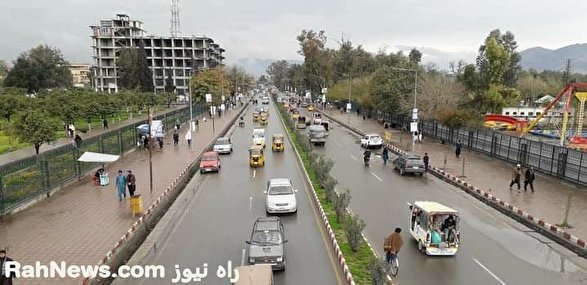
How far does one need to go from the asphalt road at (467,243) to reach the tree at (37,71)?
109423 millimetres

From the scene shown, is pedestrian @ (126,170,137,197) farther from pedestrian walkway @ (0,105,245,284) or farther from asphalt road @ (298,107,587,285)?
asphalt road @ (298,107,587,285)

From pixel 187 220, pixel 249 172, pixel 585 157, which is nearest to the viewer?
pixel 187 220

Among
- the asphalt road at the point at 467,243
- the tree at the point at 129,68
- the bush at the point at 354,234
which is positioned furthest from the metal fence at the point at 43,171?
the tree at the point at 129,68

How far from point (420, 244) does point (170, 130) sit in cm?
4445

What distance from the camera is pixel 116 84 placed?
134 metres

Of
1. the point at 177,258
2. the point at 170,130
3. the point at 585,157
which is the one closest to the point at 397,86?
the point at 170,130

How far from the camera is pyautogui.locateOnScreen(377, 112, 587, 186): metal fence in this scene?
25625 mm

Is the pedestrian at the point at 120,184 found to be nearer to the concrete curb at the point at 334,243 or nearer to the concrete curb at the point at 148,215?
the concrete curb at the point at 148,215

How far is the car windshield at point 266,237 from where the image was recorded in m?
14.1

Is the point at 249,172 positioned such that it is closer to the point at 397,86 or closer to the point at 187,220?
the point at 187,220

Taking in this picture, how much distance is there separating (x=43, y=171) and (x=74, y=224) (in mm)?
5624

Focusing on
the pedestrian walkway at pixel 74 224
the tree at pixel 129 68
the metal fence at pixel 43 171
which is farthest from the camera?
the tree at pixel 129 68

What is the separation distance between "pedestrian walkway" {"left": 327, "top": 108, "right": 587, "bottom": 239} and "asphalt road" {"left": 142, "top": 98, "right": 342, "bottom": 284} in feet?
32.3

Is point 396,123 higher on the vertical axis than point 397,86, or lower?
lower
